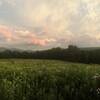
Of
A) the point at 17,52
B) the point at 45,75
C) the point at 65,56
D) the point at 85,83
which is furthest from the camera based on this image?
the point at 17,52

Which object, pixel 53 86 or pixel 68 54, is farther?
pixel 68 54

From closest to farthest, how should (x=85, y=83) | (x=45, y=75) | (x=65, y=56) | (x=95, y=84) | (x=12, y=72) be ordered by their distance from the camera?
(x=95, y=84), (x=85, y=83), (x=45, y=75), (x=12, y=72), (x=65, y=56)

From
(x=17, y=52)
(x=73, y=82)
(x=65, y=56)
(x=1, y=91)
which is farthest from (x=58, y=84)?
(x=17, y=52)

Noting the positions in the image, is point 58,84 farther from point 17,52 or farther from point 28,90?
point 17,52

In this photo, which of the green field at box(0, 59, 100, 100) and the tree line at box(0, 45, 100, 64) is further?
the tree line at box(0, 45, 100, 64)

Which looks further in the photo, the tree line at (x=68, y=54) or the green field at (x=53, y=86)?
the tree line at (x=68, y=54)

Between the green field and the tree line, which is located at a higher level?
the tree line

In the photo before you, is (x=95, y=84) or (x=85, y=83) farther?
(x=85, y=83)

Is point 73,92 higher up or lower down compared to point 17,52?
lower down

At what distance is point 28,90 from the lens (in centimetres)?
992

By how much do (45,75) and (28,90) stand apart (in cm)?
136

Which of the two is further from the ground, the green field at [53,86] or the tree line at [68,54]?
the tree line at [68,54]

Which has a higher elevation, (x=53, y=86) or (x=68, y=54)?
(x=68, y=54)

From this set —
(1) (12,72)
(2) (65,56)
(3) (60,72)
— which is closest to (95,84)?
(3) (60,72)
